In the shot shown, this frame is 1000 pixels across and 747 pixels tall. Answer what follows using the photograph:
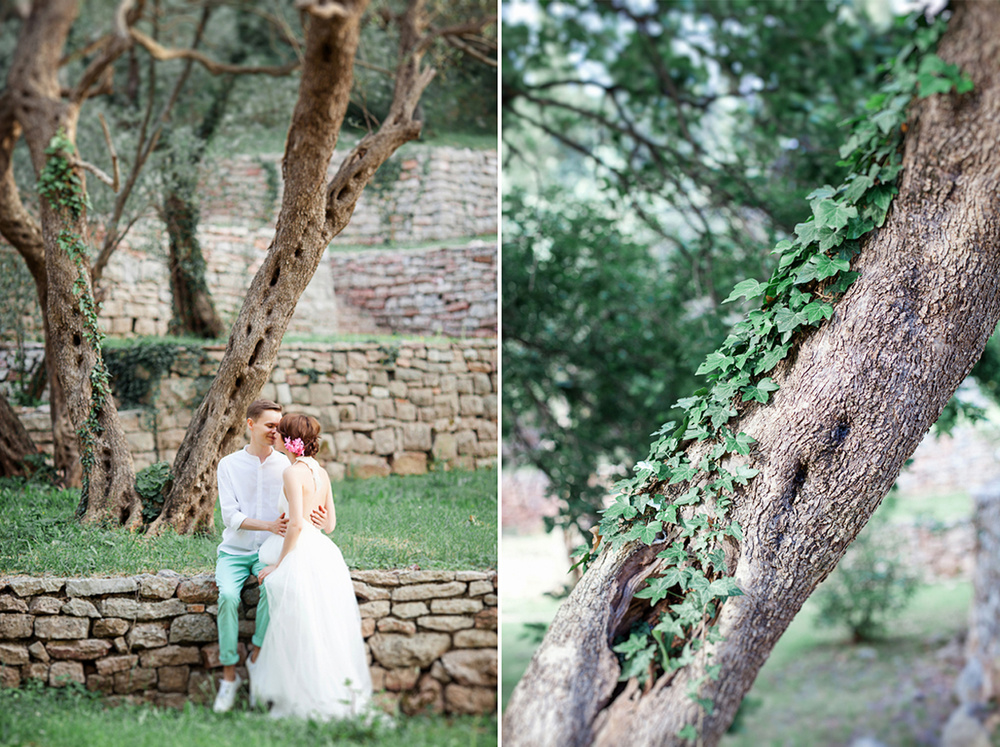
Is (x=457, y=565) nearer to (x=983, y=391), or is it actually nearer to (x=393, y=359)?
(x=393, y=359)

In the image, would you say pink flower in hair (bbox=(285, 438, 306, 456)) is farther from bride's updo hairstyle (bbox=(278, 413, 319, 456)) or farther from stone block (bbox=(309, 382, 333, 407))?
stone block (bbox=(309, 382, 333, 407))

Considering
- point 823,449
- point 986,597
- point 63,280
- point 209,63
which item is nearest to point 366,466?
point 63,280

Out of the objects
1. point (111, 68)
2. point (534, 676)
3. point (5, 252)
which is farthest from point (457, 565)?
point (111, 68)

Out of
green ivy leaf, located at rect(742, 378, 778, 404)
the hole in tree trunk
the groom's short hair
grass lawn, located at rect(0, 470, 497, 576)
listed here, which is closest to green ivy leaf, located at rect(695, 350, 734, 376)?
green ivy leaf, located at rect(742, 378, 778, 404)

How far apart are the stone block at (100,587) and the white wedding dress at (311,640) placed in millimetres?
424

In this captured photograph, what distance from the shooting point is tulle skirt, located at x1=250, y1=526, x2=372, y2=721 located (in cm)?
201

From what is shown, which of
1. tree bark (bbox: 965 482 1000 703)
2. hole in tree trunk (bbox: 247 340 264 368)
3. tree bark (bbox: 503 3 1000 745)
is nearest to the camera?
tree bark (bbox: 503 3 1000 745)

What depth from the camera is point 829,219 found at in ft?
5.53

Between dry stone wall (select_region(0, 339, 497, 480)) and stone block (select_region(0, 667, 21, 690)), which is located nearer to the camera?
stone block (select_region(0, 667, 21, 690))

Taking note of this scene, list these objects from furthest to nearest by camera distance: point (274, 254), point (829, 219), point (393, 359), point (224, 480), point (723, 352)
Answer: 1. point (393, 359)
2. point (274, 254)
3. point (224, 480)
4. point (723, 352)
5. point (829, 219)

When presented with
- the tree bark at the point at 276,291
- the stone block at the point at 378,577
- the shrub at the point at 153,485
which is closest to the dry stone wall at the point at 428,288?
the tree bark at the point at 276,291

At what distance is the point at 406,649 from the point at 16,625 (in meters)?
1.15

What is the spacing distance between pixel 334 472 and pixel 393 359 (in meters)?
0.52

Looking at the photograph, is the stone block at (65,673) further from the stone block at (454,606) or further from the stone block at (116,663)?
the stone block at (454,606)
